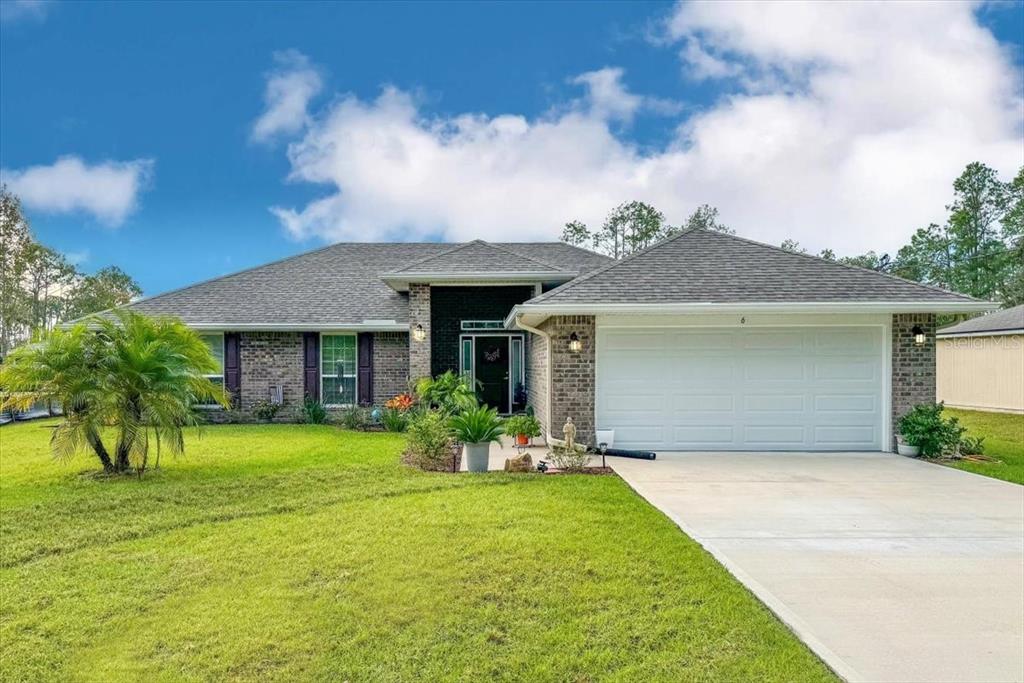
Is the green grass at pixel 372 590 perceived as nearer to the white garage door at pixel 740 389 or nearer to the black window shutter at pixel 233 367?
the white garage door at pixel 740 389

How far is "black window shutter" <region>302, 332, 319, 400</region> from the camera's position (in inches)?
610

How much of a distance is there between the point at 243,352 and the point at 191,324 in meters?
1.42

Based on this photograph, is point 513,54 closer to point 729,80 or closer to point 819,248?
point 729,80

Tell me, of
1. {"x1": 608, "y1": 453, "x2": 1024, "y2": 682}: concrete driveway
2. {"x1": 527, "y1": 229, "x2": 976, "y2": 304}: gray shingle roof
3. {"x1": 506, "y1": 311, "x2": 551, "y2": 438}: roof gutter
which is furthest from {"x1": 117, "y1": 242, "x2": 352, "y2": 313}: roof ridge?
{"x1": 608, "y1": 453, "x2": 1024, "y2": 682}: concrete driveway

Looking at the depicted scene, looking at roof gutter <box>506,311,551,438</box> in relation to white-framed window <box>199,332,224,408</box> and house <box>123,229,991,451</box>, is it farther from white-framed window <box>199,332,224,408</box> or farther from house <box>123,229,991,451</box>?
white-framed window <box>199,332,224,408</box>

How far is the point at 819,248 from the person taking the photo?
143 ft

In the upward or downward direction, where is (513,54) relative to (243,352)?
upward

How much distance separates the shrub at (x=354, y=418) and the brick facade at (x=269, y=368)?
1.61 metres

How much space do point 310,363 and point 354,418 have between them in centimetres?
236

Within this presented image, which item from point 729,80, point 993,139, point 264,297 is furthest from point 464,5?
point 993,139

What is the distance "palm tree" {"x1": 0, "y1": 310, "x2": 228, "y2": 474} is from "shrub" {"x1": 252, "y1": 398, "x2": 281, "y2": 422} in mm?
6480

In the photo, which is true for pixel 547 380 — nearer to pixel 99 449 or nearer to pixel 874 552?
pixel 874 552

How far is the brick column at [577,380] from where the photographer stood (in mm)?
10500

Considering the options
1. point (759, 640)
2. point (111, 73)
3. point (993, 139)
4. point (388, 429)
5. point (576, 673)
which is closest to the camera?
point (576, 673)
